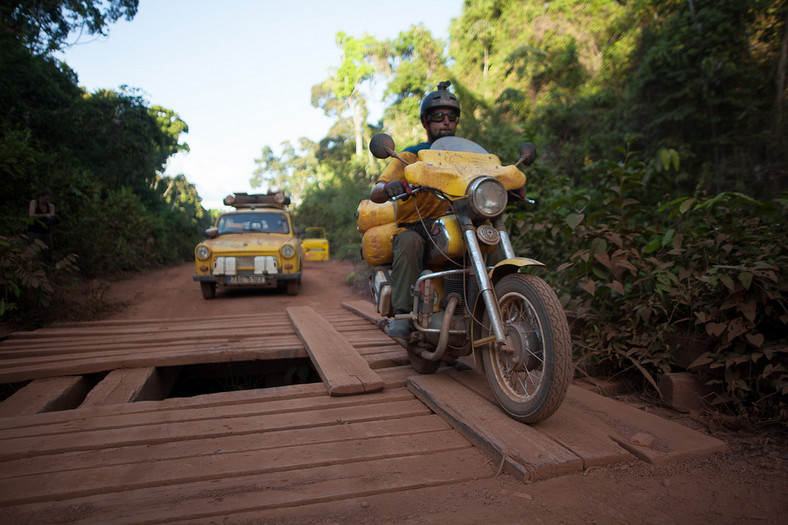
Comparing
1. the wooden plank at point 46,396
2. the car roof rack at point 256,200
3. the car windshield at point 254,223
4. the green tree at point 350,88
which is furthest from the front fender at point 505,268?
the green tree at point 350,88

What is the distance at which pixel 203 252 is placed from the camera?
754 cm

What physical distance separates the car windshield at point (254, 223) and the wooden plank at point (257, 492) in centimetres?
725

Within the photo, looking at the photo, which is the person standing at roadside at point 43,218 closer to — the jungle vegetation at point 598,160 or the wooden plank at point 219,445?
the jungle vegetation at point 598,160

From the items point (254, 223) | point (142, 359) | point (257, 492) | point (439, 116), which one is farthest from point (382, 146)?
point (254, 223)

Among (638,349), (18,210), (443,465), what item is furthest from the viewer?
(18,210)

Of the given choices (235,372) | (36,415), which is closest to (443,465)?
(36,415)

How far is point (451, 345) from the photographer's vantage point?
2.78 m

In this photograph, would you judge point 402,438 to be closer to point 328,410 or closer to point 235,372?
point 328,410

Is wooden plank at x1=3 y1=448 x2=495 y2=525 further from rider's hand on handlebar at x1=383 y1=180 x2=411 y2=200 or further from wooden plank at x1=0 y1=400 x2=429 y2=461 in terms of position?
rider's hand on handlebar at x1=383 y1=180 x2=411 y2=200

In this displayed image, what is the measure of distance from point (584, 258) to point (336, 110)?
3727cm

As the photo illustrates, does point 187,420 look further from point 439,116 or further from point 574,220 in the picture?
point 574,220

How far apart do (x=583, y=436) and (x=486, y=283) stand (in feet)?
2.70

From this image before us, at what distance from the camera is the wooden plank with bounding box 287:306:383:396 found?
2.65 m

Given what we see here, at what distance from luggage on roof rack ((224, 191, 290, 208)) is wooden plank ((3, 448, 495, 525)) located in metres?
8.20
